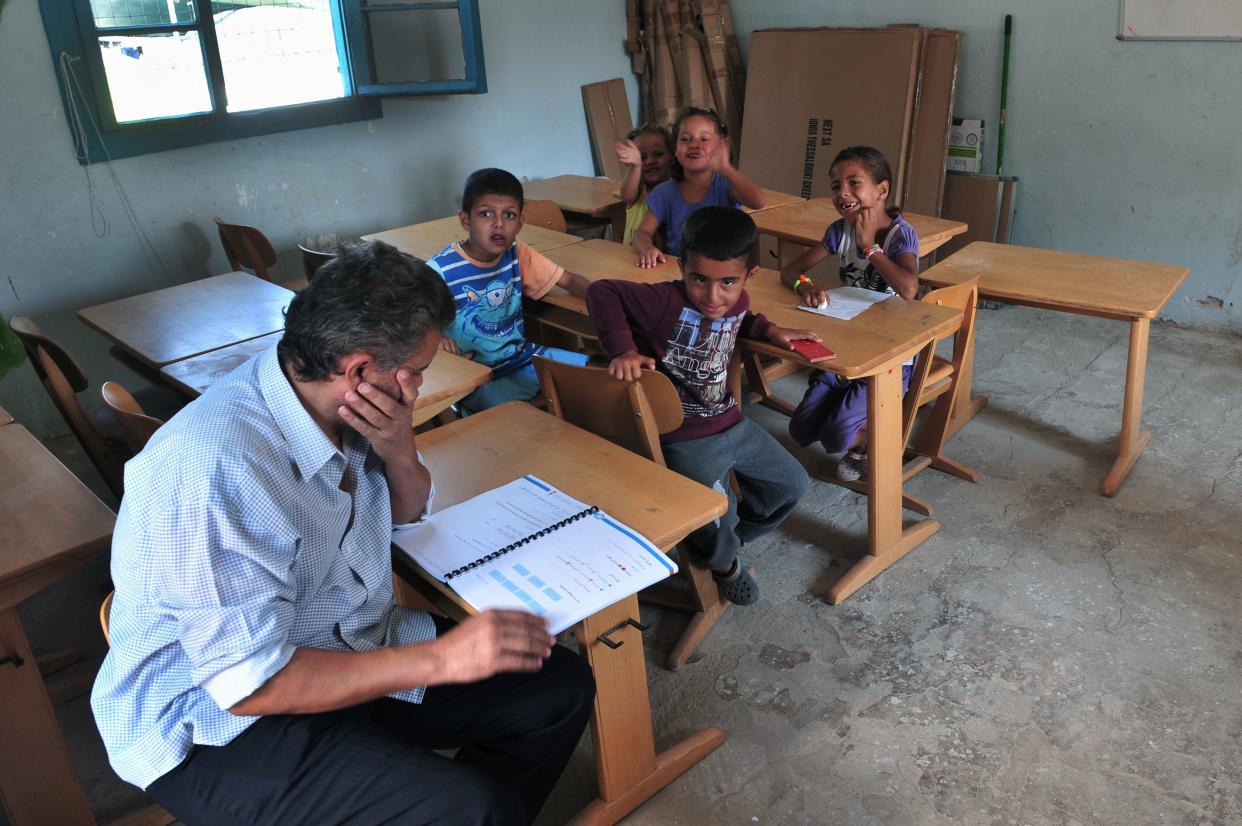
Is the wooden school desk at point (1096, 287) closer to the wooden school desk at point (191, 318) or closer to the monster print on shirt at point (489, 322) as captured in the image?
the monster print on shirt at point (489, 322)

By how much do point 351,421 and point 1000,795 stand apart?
1524 mm

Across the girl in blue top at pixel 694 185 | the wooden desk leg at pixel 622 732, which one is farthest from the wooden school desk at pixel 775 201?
the wooden desk leg at pixel 622 732

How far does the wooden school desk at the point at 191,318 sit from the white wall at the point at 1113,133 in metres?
3.25

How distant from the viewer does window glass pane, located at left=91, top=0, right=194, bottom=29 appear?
12.9 ft

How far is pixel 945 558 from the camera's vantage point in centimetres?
280

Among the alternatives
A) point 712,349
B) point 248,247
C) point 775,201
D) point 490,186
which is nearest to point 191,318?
point 248,247

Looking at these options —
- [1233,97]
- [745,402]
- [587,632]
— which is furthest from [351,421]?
[1233,97]

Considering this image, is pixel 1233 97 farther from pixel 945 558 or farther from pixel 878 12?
pixel 945 558

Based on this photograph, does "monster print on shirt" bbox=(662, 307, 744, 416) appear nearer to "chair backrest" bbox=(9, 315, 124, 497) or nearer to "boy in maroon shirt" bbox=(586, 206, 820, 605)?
"boy in maroon shirt" bbox=(586, 206, 820, 605)

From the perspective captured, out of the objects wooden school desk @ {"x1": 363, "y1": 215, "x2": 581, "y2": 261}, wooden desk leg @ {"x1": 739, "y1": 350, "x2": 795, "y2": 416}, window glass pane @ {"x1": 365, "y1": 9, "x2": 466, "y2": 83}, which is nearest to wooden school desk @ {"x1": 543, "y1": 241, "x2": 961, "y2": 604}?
wooden desk leg @ {"x1": 739, "y1": 350, "x2": 795, "y2": 416}

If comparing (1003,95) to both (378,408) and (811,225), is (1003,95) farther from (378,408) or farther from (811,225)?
(378,408)

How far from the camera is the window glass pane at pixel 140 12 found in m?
3.93

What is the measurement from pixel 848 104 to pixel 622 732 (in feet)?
13.0

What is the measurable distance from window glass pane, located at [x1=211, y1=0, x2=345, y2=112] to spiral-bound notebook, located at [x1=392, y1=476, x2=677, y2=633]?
3359mm
